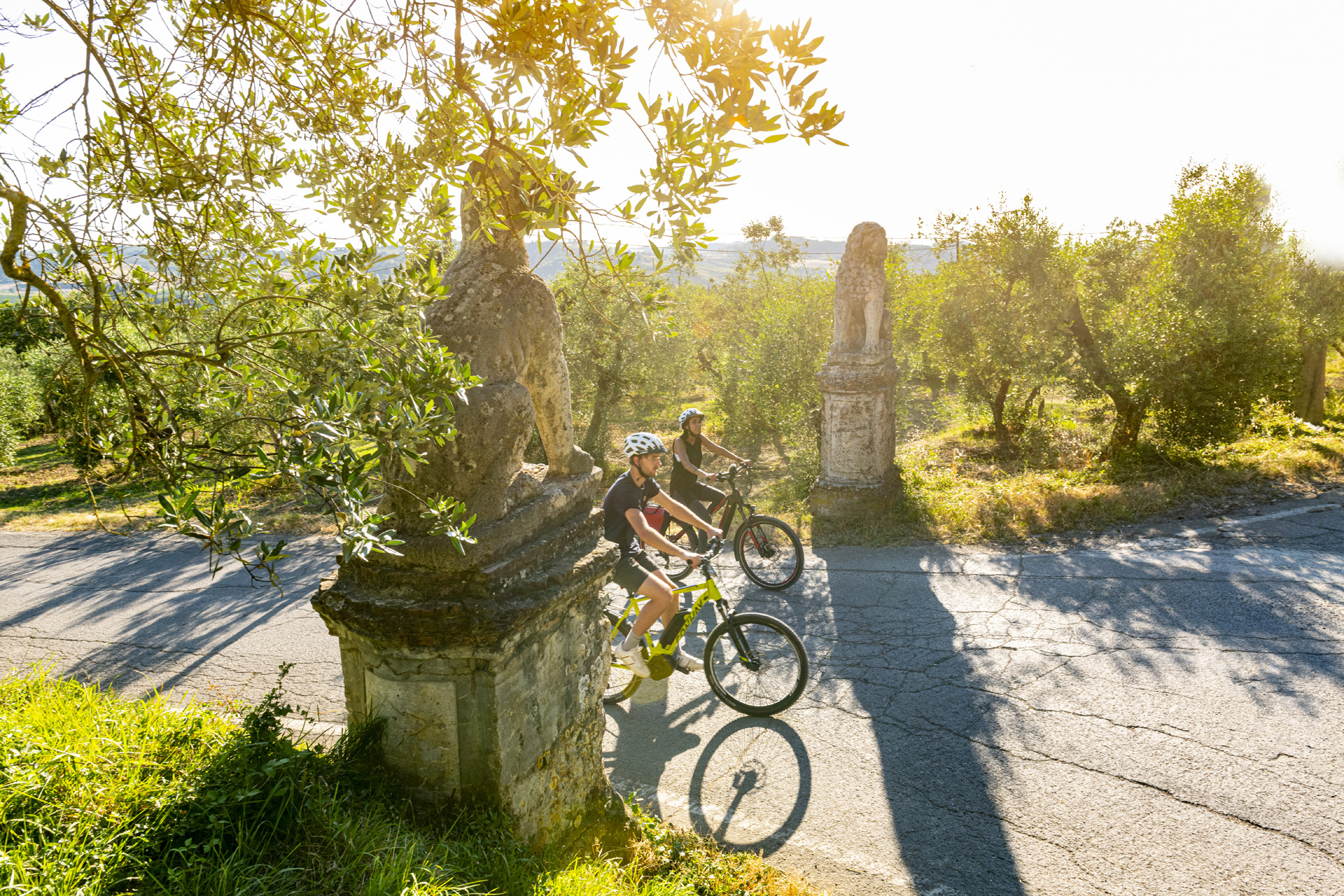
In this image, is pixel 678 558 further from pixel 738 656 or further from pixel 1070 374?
pixel 1070 374

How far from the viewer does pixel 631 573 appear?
5.11 meters

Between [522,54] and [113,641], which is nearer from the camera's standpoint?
[522,54]

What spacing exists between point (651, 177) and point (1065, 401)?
796 inches

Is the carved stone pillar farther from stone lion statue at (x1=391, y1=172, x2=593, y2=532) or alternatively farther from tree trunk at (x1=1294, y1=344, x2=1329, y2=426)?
tree trunk at (x1=1294, y1=344, x2=1329, y2=426)

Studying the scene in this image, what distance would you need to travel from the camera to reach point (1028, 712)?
16.1ft

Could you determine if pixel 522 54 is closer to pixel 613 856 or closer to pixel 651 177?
pixel 651 177

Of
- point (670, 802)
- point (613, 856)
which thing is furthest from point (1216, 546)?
point (613, 856)

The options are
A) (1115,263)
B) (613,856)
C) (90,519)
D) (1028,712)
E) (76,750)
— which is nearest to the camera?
(76,750)

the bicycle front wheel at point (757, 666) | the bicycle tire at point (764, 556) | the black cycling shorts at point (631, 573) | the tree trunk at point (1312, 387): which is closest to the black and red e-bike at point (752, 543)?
the bicycle tire at point (764, 556)

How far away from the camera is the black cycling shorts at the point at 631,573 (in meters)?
5.08

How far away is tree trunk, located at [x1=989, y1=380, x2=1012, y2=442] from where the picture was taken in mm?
13716

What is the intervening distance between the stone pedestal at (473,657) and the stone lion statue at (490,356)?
0.58 ft

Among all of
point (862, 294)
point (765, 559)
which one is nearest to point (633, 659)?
point (765, 559)

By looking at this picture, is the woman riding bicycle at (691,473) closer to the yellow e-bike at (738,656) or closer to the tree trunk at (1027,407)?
the yellow e-bike at (738,656)
